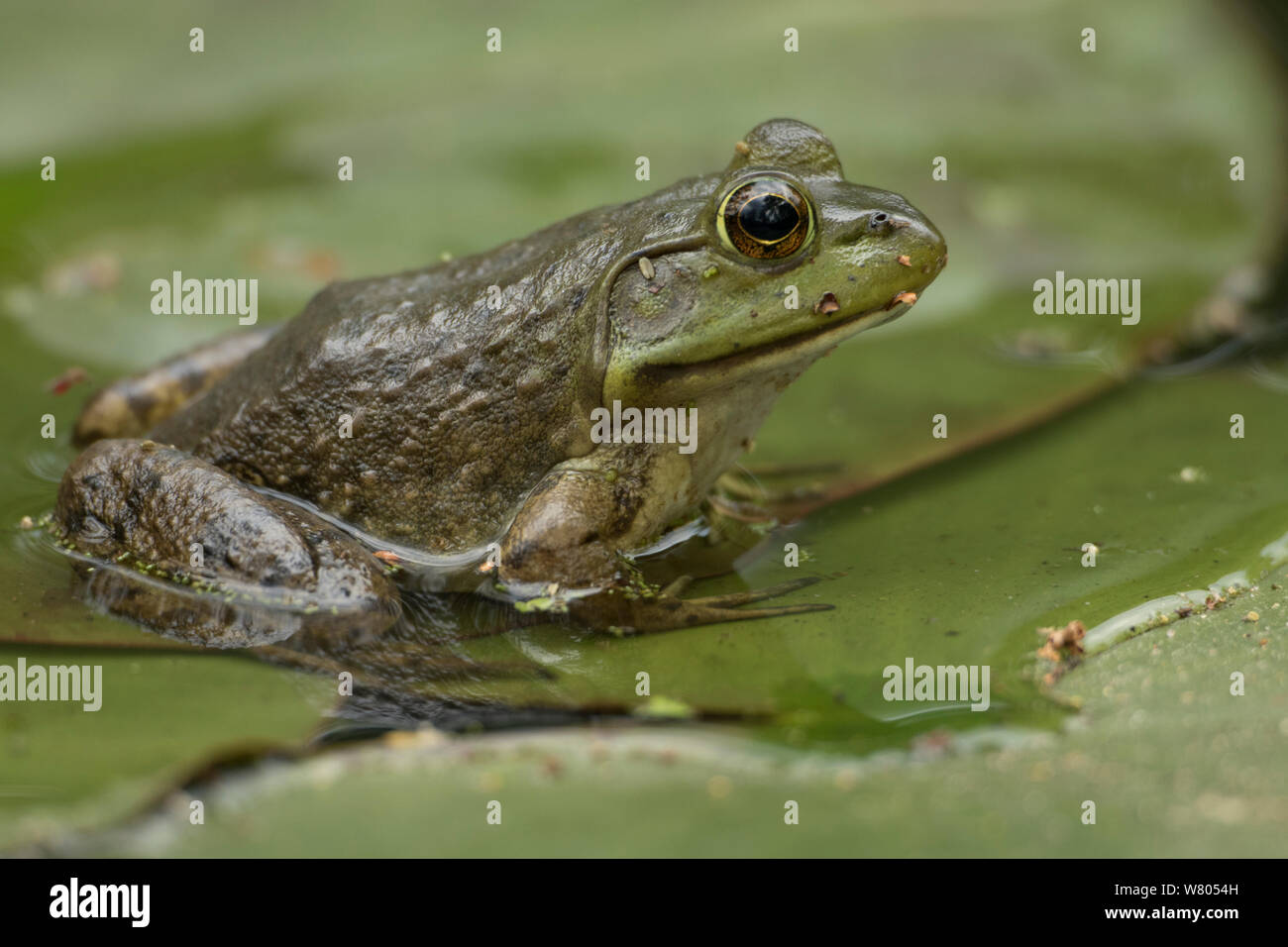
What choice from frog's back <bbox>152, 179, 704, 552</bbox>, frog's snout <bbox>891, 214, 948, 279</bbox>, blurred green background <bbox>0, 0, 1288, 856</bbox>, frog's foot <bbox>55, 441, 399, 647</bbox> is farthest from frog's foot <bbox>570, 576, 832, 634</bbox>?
frog's snout <bbox>891, 214, 948, 279</bbox>

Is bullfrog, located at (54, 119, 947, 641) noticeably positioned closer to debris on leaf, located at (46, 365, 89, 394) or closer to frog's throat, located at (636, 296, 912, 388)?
frog's throat, located at (636, 296, 912, 388)

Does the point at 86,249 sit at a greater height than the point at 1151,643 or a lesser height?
greater

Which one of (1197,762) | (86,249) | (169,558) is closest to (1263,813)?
(1197,762)

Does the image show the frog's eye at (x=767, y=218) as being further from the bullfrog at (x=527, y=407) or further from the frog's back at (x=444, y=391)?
the frog's back at (x=444, y=391)

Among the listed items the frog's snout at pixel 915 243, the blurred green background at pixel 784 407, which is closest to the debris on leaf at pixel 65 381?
the blurred green background at pixel 784 407

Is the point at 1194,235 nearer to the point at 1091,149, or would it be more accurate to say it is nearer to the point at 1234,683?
the point at 1091,149

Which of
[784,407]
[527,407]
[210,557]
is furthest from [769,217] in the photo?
[210,557]

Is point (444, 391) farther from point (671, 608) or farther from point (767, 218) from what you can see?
point (767, 218)
